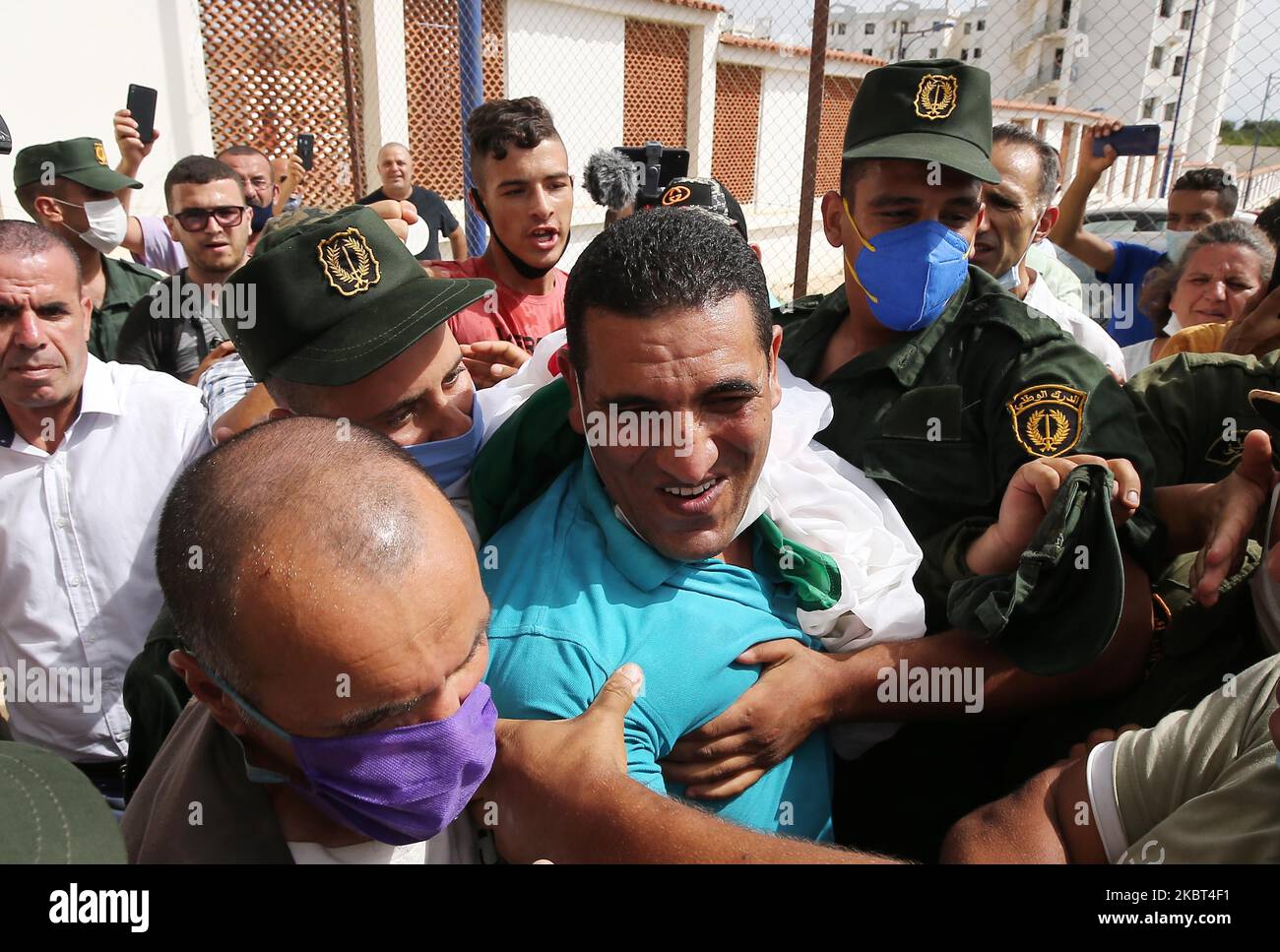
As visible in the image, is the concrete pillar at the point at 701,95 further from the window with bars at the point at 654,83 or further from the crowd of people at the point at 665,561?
the crowd of people at the point at 665,561

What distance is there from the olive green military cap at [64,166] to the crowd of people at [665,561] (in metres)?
2.19

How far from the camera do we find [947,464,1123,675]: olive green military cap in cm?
166

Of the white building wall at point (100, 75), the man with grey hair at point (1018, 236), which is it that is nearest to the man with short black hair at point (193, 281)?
the man with grey hair at point (1018, 236)

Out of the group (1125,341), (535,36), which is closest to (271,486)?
(1125,341)

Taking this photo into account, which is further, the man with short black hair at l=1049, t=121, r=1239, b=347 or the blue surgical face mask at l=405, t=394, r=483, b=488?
the man with short black hair at l=1049, t=121, r=1239, b=347

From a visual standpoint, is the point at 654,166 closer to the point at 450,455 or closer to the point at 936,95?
the point at 936,95

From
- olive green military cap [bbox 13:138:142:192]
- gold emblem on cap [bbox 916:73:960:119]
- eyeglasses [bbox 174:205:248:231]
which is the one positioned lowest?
eyeglasses [bbox 174:205:248:231]

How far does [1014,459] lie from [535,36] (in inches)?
485

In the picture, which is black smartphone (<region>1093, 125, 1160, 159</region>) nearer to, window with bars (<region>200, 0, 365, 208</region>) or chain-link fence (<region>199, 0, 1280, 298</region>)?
chain-link fence (<region>199, 0, 1280, 298</region>)

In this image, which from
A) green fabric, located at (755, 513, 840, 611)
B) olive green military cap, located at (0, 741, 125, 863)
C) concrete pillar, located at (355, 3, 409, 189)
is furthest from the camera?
concrete pillar, located at (355, 3, 409, 189)

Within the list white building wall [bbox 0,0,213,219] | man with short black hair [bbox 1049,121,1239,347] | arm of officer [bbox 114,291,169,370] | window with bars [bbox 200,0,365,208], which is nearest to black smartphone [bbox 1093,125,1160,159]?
A: man with short black hair [bbox 1049,121,1239,347]

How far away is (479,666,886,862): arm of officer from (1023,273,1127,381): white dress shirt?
8.41 feet

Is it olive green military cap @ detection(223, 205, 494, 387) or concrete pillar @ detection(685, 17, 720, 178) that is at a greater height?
concrete pillar @ detection(685, 17, 720, 178)

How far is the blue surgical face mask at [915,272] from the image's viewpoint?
94.7 inches
